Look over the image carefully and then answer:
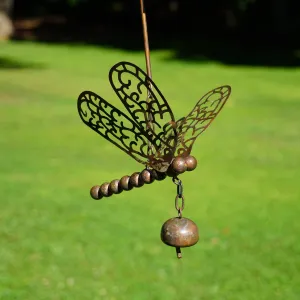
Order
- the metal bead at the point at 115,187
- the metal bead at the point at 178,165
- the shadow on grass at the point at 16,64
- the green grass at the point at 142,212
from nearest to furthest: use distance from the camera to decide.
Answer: the metal bead at the point at 178,165
the metal bead at the point at 115,187
the green grass at the point at 142,212
the shadow on grass at the point at 16,64

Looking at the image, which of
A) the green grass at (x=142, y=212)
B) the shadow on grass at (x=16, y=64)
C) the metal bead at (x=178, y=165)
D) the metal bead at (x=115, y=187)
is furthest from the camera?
the shadow on grass at (x=16, y=64)

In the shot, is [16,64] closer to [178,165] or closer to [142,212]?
[142,212]

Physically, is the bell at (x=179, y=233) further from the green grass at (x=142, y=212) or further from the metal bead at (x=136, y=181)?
the green grass at (x=142, y=212)

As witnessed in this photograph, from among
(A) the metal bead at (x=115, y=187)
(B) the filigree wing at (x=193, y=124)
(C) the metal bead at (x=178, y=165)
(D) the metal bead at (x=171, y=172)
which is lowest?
(A) the metal bead at (x=115, y=187)

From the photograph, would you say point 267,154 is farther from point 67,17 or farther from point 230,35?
point 67,17

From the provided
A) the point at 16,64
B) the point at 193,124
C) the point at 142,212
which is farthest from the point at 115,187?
the point at 16,64

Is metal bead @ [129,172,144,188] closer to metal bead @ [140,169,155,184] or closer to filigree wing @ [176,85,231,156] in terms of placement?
metal bead @ [140,169,155,184]

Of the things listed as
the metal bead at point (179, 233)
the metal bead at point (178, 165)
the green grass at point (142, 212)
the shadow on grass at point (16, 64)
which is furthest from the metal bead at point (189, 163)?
the shadow on grass at point (16, 64)
